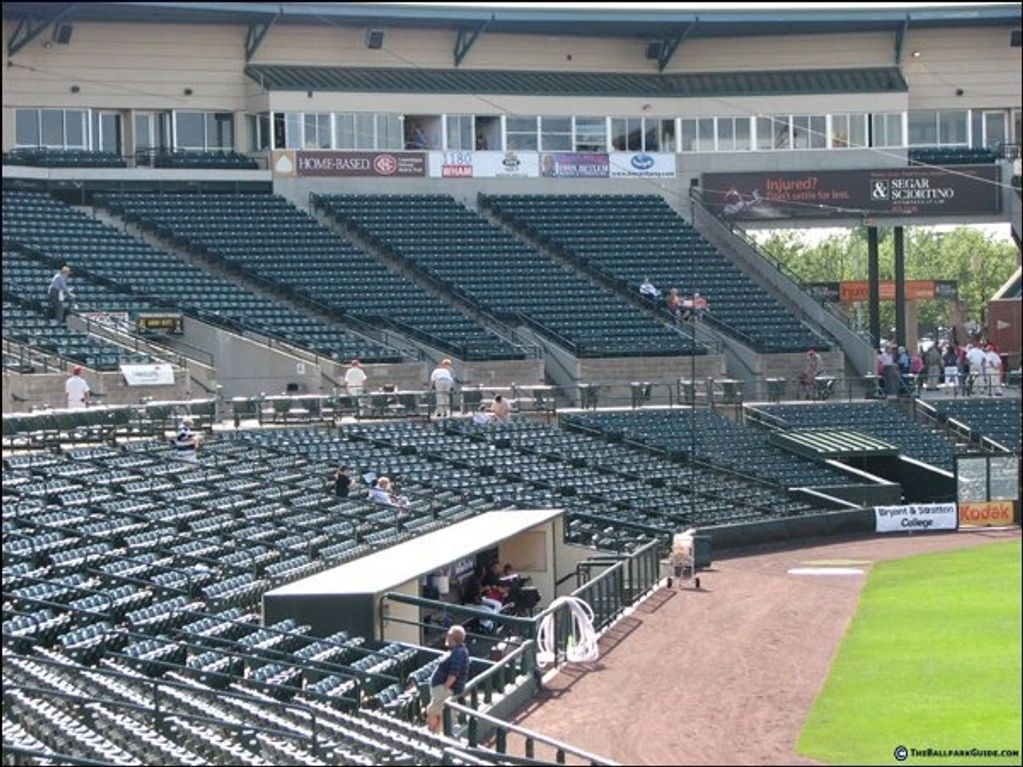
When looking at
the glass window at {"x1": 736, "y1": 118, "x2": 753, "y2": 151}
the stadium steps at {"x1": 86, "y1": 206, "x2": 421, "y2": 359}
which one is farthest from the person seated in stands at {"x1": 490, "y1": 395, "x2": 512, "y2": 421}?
the glass window at {"x1": 736, "y1": 118, "x2": 753, "y2": 151}

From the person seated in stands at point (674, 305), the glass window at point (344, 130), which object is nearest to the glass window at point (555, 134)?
the glass window at point (344, 130)

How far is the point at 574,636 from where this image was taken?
96.5ft

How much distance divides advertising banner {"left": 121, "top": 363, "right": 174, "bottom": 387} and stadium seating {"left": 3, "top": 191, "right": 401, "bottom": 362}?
208 inches

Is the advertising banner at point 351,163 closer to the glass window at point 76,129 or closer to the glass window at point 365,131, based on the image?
the glass window at point 365,131

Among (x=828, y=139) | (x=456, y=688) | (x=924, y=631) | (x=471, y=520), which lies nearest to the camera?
(x=456, y=688)

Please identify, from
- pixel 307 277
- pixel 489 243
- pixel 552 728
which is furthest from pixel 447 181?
pixel 552 728

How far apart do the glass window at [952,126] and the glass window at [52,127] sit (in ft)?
88.1

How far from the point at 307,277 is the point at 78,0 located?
9.62 m

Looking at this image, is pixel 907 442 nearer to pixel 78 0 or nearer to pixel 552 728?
pixel 78 0

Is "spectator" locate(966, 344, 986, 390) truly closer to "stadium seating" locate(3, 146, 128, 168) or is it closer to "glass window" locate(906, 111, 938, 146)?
"glass window" locate(906, 111, 938, 146)

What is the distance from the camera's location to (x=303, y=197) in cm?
5925

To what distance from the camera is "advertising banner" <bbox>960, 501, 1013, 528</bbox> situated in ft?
149

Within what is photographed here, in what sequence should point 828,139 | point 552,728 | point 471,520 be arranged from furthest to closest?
point 828,139 → point 471,520 → point 552,728

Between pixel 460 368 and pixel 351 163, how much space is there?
36.4ft
